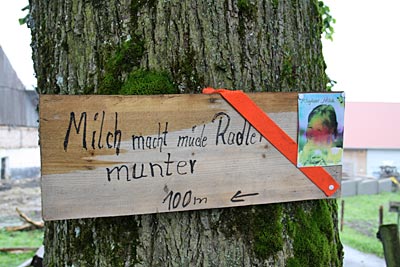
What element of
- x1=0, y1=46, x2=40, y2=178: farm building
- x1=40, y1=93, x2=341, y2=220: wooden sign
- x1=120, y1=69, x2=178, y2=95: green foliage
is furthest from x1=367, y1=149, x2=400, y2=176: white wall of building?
x1=120, y1=69, x2=178, y2=95: green foliage

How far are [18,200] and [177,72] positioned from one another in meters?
12.0

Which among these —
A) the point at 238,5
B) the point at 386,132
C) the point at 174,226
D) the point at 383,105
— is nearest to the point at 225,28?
the point at 238,5

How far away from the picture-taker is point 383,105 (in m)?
9.56

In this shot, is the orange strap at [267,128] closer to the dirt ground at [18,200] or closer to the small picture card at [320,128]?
the small picture card at [320,128]

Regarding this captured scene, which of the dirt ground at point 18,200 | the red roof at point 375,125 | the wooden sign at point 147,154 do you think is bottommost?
the dirt ground at point 18,200

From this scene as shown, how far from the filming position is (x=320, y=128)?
4.06 ft

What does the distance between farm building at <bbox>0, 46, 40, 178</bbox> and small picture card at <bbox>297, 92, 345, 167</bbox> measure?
1301 cm

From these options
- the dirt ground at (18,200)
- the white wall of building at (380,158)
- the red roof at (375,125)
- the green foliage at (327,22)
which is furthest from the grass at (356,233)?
the green foliage at (327,22)

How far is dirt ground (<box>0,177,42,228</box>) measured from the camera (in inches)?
390

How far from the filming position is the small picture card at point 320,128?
1215 millimetres

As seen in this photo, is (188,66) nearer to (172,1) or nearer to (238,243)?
(172,1)

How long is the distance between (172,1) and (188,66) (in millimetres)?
173

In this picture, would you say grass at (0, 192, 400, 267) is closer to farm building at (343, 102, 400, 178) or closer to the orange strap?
farm building at (343, 102, 400, 178)

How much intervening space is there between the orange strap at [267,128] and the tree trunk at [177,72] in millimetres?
47
